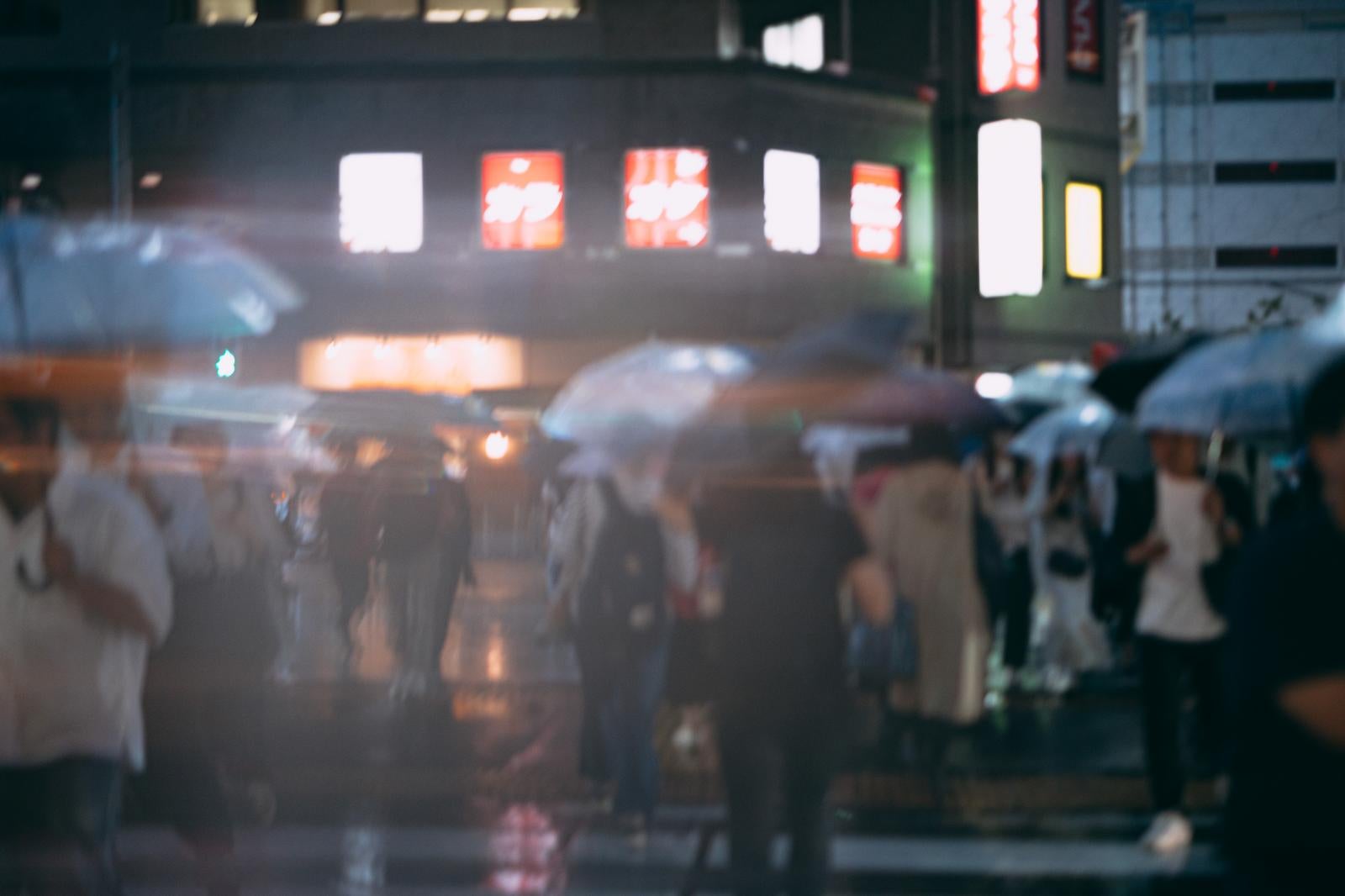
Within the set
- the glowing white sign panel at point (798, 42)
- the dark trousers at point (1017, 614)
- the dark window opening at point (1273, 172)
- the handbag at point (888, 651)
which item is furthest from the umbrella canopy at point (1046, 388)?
the dark window opening at point (1273, 172)

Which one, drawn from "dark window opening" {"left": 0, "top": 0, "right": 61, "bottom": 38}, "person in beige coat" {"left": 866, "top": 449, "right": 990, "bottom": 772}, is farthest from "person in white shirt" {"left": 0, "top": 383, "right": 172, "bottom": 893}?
"dark window opening" {"left": 0, "top": 0, "right": 61, "bottom": 38}

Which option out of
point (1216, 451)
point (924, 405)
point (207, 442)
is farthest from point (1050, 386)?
point (207, 442)

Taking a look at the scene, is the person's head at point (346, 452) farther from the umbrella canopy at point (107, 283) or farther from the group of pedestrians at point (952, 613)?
the umbrella canopy at point (107, 283)

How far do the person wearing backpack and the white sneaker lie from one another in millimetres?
2329

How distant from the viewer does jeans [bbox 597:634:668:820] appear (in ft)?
23.7

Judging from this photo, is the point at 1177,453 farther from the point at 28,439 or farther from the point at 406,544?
the point at 406,544

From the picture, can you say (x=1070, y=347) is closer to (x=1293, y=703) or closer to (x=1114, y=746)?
(x=1114, y=746)

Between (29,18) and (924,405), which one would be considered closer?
(924,405)

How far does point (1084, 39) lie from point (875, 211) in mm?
6526

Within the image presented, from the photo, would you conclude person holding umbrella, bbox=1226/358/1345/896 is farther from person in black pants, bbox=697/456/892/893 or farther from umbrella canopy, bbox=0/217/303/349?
umbrella canopy, bbox=0/217/303/349

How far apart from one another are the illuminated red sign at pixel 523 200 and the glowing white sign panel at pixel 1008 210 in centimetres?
804

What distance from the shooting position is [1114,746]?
31.2 feet

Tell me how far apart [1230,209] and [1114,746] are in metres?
61.9

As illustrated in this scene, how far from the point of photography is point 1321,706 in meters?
2.83
